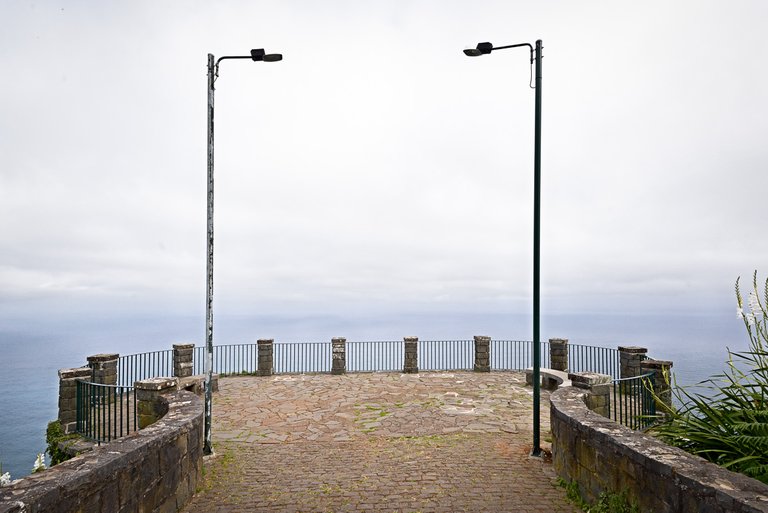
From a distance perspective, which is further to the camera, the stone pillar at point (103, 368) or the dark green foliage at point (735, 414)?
the stone pillar at point (103, 368)

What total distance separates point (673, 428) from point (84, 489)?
578 centimetres

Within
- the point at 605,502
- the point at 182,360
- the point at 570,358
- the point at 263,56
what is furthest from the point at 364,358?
the point at 605,502

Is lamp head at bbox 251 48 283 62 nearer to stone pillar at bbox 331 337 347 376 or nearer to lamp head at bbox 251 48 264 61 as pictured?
lamp head at bbox 251 48 264 61

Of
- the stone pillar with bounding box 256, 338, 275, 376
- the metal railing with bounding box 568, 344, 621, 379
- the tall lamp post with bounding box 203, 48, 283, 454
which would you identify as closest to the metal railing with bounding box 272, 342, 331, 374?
the stone pillar with bounding box 256, 338, 275, 376

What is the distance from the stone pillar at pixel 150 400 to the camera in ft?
23.9

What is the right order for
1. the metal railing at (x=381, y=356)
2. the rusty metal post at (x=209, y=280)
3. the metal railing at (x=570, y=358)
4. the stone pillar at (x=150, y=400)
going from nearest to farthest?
the rusty metal post at (x=209, y=280)
the stone pillar at (x=150, y=400)
the metal railing at (x=570, y=358)
the metal railing at (x=381, y=356)

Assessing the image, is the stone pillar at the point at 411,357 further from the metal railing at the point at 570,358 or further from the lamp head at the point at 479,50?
the lamp head at the point at 479,50

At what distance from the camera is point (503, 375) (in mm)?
15914

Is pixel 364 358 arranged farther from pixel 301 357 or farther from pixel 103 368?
pixel 103 368

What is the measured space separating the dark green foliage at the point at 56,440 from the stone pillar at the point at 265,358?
6.44m

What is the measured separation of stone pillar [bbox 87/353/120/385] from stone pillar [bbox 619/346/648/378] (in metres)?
14.1

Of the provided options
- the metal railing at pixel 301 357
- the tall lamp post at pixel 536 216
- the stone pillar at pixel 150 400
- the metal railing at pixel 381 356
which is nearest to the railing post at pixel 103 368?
the metal railing at pixel 301 357

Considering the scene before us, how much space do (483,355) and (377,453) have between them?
33.4ft

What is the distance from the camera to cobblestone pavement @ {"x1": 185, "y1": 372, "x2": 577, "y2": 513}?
5.45 m
